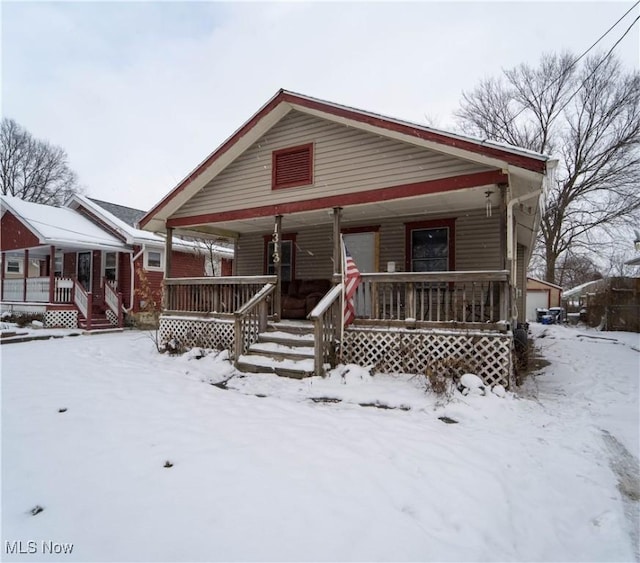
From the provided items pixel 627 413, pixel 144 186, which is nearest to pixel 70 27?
pixel 627 413

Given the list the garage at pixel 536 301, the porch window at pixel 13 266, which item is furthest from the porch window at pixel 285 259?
the garage at pixel 536 301

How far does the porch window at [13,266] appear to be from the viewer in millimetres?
17741

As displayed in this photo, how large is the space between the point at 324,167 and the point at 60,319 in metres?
12.0

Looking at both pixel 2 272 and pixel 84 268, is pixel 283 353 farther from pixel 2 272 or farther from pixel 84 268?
pixel 2 272

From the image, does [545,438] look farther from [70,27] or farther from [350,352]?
[70,27]

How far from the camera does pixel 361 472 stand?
313cm

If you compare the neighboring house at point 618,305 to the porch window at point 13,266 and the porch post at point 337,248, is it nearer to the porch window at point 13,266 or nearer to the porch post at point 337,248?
the porch post at point 337,248

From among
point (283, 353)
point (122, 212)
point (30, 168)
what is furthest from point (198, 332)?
point (30, 168)

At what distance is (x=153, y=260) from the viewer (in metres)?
15.5

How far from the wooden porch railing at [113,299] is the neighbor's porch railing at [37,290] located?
3.96 feet

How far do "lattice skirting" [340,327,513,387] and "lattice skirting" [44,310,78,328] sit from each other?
39.0ft

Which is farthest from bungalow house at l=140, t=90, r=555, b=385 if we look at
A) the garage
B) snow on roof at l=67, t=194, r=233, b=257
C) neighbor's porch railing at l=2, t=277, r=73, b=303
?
the garage

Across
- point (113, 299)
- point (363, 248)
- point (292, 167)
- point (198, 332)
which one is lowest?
point (198, 332)

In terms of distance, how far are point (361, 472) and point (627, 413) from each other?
409 centimetres
